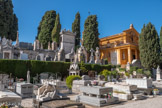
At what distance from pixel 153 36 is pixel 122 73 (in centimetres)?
1045

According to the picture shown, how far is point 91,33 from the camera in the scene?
38.1 m

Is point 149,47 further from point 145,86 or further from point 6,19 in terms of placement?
point 6,19

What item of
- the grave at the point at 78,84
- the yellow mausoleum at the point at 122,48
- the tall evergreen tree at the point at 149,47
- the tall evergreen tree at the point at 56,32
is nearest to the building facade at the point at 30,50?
the tall evergreen tree at the point at 56,32

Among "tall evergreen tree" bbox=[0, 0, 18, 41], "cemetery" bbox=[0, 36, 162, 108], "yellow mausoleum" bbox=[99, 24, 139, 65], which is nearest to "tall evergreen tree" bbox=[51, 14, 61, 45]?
"tall evergreen tree" bbox=[0, 0, 18, 41]

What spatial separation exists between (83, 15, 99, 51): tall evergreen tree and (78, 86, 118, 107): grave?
28.4 meters

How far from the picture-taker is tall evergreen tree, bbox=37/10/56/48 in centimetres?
4141

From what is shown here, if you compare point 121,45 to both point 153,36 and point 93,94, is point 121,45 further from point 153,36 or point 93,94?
point 93,94

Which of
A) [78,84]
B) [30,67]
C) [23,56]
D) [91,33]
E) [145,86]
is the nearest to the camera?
[145,86]

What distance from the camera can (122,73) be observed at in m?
28.3

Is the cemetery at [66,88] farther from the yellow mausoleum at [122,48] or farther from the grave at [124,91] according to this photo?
the yellow mausoleum at [122,48]

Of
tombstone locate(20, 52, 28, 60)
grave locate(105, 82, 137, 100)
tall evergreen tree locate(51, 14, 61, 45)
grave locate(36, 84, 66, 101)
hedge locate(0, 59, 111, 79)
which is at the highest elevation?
tall evergreen tree locate(51, 14, 61, 45)

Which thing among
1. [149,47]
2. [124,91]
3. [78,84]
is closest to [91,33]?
[149,47]

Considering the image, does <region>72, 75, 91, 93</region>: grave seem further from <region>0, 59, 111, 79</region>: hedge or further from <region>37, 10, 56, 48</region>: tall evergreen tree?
<region>37, 10, 56, 48</region>: tall evergreen tree

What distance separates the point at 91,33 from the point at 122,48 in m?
9.10
